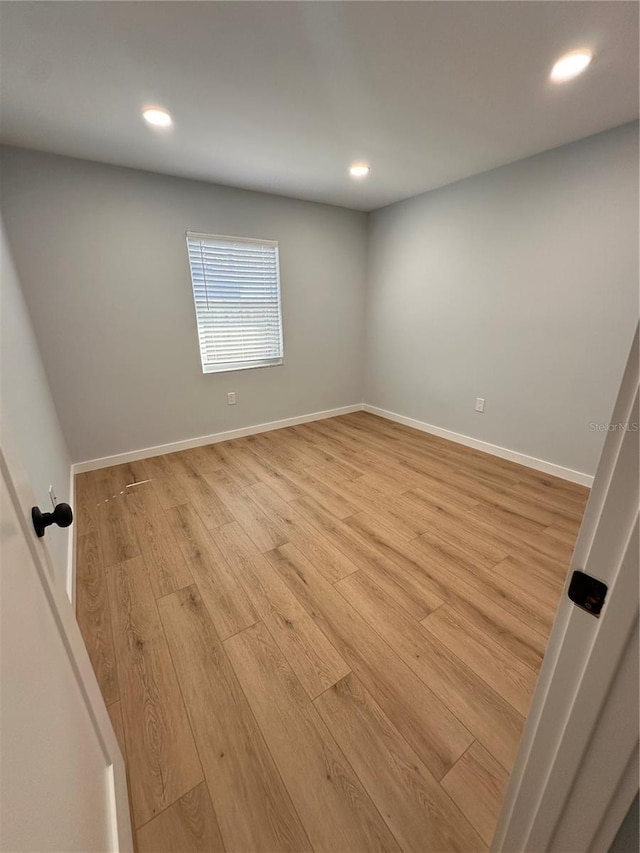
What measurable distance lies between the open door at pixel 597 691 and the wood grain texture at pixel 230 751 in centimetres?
66

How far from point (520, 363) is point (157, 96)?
9.79ft

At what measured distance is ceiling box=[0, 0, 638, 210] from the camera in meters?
1.26

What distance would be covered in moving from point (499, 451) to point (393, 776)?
105 inches

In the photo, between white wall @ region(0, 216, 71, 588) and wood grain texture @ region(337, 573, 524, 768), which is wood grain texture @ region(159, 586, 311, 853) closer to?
wood grain texture @ region(337, 573, 524, 768)

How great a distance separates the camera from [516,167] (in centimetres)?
251

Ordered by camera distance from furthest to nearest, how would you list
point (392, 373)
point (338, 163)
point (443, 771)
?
point (392, 373) < point (338, 163) < point (443, 771)

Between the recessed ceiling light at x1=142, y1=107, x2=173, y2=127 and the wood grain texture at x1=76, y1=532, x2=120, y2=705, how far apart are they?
2.44 m

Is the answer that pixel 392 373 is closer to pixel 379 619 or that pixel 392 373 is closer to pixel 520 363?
pixel 520 363

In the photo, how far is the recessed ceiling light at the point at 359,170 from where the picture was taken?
8.25ft

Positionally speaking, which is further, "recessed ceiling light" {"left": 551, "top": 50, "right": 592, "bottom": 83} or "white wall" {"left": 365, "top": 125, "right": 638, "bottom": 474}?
"white wall" {"left": 365, "top": 125, "right": 638, "bottom": 474}

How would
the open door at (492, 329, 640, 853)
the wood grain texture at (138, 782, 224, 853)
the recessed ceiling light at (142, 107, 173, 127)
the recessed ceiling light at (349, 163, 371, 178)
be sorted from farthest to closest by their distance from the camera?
the recessed ceiling light at (349, 163, 371, 178)
the recessed ceiling light at (142, 107, 173, 127)
the wood grain texture at (138, 782, 224, 853)
the open door at (492, 329, 640, 853)

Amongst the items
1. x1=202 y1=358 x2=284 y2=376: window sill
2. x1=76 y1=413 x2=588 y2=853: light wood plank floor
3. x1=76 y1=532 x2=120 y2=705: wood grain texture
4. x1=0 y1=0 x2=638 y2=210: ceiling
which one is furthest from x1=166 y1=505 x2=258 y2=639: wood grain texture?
x1=0 y1=0 x2=638 y2=210: ceiling

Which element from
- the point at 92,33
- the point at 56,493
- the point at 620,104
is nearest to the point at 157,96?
the point at 92,33

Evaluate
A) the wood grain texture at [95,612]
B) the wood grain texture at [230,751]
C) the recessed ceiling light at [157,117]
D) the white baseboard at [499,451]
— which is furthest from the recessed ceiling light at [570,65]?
the wood grain texture at [95,612]
